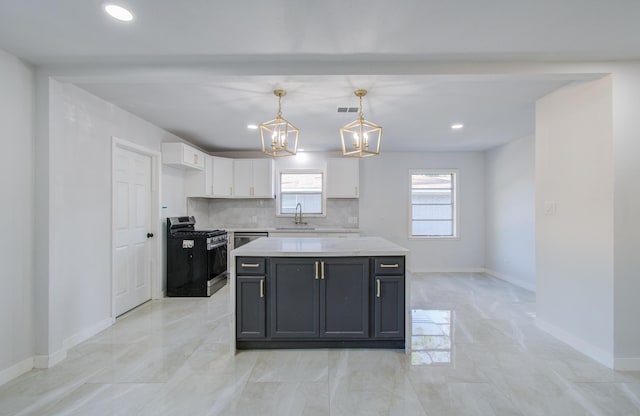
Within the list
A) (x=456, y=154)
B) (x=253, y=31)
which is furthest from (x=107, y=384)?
(x=456, y=154)

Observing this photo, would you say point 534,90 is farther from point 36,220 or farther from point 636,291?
point 36,220

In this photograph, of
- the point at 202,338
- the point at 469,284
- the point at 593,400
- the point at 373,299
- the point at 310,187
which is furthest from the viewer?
the point at 310,187

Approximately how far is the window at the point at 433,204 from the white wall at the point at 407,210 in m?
0.16

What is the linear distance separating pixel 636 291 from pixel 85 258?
16.2ft

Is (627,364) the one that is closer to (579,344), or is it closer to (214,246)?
(579,344)

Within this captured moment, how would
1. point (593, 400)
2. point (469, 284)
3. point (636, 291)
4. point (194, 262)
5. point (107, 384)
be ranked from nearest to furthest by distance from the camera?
point (593, 400), point (107, 384), point (636, 291), point (194, 262), point (469, 284)

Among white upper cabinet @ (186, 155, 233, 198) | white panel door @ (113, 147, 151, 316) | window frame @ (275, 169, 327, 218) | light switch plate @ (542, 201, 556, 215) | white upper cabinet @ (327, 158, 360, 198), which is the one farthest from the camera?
window frame @ (275, 169, 327, 218)

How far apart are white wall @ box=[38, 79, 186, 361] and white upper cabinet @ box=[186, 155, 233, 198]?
5.41 feet

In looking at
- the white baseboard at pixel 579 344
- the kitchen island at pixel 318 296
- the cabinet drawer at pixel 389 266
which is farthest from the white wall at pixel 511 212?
the kitchen island at pixel 318 296

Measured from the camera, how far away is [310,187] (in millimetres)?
5895

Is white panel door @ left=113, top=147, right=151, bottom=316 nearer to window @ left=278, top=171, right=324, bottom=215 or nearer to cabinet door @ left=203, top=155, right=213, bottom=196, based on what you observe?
cabinet door @ left=203, top=155, right=213, bottom=196

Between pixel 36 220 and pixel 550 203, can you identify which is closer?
pixel 36 220

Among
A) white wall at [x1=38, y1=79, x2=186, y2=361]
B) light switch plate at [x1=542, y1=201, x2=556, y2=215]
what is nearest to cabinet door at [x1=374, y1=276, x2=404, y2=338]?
light switch plate at [x1=542, y1=201, x2=556, y2=215]

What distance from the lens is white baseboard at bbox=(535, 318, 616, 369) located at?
238 centimetres
